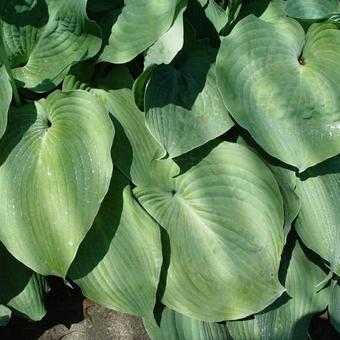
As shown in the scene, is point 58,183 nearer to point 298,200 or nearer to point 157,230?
point 157,230

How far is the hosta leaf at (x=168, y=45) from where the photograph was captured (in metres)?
2.06

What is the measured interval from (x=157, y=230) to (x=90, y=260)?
0.69 feet

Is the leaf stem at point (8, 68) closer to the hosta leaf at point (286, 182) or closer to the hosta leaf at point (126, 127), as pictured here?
the hosta leaf at point (126, 127)

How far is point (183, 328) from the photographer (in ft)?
7.30

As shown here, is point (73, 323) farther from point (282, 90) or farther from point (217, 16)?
point (217, 16)

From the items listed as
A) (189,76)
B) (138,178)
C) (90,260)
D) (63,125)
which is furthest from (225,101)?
(90,260)

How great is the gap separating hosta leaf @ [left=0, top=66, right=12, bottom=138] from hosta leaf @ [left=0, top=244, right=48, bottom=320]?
16.5 inches

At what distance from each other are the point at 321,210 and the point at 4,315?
3.28 ft

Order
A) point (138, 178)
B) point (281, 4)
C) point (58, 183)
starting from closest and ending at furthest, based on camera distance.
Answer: point (58, 183)
point (138, 178)
point (281, 4)

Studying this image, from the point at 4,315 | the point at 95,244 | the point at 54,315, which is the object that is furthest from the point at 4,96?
the point at 54,315

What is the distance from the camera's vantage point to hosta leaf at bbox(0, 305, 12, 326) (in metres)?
2.13

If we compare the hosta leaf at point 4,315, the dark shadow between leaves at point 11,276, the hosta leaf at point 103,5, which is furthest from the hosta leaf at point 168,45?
the hosta leaf at point 4,315

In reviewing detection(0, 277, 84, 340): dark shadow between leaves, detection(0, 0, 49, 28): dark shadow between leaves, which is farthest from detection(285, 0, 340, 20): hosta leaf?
detection(0, 277, 84, 340): dark shadow between leaves

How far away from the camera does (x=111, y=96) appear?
2.22 metres
